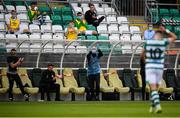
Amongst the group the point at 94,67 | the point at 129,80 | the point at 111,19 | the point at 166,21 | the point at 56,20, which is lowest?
the point at 129,80

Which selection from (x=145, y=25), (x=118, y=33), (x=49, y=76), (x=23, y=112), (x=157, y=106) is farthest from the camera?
(x=145, y=25)

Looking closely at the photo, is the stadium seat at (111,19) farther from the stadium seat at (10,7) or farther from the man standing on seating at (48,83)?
the man standing on seating at (48,83)

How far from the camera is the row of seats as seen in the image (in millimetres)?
31250

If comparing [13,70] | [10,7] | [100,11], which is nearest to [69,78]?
[13,70]

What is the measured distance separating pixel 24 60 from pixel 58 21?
5328 mm

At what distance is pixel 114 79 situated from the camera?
3306 cm

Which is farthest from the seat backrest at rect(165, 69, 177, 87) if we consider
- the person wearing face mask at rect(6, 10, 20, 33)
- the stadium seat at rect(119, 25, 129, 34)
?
the person wearing face mask at rect(6, 10, 20, 33)

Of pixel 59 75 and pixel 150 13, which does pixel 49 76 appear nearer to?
pixel 59 75

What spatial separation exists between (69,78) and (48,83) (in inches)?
72.3

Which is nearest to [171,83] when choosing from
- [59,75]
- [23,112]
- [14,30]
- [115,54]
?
[115,54]

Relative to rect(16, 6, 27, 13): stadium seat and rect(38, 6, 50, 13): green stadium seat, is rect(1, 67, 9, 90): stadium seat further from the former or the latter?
rect(38, 6, 50, 13): green stadium seat

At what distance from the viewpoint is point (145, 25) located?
39031 millimetres

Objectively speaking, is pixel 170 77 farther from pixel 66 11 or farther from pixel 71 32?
pixel 66 11

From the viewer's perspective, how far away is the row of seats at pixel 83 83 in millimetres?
31250
